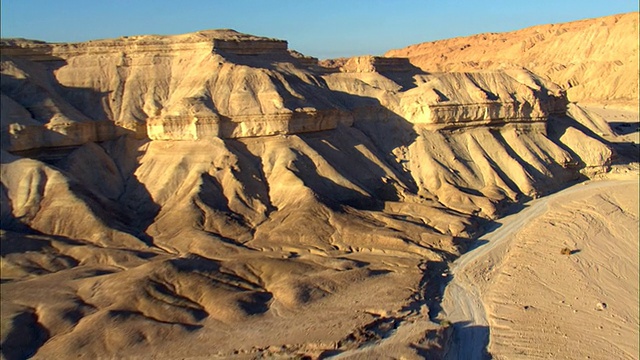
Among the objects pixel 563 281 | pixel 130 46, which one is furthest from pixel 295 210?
pixel 130 46

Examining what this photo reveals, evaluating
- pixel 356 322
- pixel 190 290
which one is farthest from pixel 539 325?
pixel 190 290

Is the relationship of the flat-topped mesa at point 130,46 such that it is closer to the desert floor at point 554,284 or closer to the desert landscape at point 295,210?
the desert landscape at point 295,210

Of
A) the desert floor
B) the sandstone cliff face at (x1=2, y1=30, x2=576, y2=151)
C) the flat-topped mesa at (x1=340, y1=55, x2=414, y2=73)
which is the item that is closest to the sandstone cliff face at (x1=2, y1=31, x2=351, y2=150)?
the sandstone cliff face at (x1=2, y1=30, x2=576, y2=151)

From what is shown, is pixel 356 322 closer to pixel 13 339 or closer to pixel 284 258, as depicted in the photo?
pixel 284 258

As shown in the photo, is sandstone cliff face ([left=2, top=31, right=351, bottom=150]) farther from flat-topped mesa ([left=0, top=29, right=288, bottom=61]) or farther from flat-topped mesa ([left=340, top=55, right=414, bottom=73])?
flat-topped mesa ([left=340, top=55, right=414, bottom=73])

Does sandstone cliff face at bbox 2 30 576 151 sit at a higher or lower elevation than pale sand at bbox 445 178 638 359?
higher
